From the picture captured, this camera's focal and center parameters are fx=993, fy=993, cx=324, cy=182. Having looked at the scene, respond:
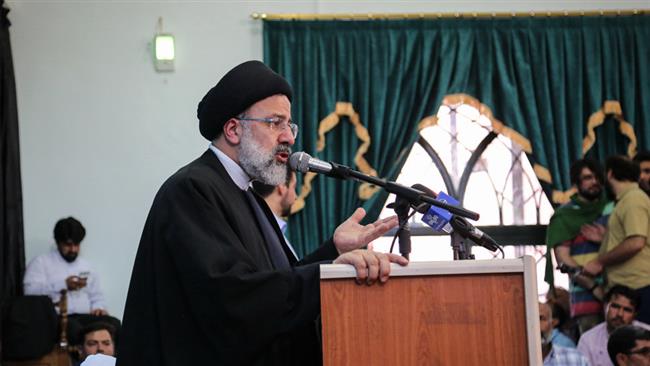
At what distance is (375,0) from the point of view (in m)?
8.41

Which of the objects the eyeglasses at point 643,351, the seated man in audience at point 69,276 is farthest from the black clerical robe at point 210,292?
the seated man in audience at point 69,276

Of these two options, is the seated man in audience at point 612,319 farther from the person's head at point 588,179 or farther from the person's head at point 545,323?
the person's head at point 588,179

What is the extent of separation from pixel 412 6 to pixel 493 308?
6402mm

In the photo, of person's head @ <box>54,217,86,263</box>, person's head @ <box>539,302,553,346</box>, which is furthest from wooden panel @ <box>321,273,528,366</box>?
person's head @ <box>54,217,86,263</box>

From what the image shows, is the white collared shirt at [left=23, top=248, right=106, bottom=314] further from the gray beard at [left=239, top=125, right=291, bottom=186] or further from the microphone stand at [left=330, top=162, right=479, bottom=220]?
the microphone stand at [left=330, top=162, right=479, bottom=220]

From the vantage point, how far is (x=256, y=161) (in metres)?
2.87

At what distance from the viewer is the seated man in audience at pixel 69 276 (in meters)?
7.67

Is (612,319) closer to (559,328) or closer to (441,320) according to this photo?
(559,328)

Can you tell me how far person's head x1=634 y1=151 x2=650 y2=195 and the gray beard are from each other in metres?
4.60

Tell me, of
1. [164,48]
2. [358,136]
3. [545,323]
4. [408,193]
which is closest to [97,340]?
[545,323]

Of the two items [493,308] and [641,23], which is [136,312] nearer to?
[493,308]

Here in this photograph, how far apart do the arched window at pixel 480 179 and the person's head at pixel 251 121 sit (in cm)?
545

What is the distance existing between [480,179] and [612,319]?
2.54 meters

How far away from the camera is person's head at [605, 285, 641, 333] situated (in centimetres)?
606
